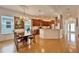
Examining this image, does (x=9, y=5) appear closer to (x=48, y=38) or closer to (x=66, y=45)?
(x=48, y=38)

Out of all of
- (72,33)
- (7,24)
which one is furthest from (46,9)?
(7,24)

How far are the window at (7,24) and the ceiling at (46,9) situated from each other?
9.7 inches

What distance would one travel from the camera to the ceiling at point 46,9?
2910mm

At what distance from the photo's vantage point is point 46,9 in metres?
2.98

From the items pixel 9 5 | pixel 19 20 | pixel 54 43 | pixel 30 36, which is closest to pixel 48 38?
pixel 54 43

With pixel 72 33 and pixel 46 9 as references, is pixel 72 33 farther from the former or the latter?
pixel 46 9

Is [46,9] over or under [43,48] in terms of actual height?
over

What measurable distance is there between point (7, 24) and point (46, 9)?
3.17 feet

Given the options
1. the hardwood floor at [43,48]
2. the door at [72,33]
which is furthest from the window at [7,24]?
the door at [72,33]

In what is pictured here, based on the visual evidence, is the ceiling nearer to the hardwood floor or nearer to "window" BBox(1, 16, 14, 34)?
"window" BBox(1, 16, 14, 34)

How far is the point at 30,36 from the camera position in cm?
302

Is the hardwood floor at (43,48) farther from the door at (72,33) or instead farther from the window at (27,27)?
the window at (27,27)
